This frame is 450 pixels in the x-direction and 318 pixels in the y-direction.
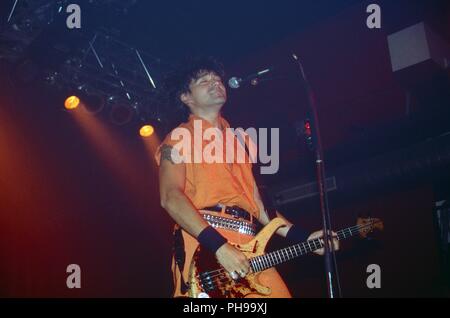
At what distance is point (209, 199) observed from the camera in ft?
11.1

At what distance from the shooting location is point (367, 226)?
3672mm

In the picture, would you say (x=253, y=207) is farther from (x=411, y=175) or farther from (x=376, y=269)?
(x=376, y=269)

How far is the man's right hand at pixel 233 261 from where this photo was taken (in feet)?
9.41

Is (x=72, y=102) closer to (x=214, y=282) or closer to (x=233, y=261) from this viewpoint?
(x=214, y=282)

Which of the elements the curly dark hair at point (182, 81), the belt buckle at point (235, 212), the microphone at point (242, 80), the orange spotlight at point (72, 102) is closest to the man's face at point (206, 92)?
the curly dark hair at point (182, 81)

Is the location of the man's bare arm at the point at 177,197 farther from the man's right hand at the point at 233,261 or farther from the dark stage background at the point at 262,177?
the dark stage background at the point at 262,177

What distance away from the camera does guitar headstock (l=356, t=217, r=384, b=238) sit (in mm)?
3662

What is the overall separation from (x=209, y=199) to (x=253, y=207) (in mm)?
371

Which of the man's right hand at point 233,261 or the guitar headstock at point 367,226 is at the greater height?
the guitar headstock at point 367,226

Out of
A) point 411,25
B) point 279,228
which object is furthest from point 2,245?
point 411,25

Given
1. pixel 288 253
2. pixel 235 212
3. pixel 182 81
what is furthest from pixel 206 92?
pixel 288 253

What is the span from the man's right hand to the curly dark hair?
190 cm

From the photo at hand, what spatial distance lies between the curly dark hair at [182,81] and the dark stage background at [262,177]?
1787 mm

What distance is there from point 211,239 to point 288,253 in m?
0.68
